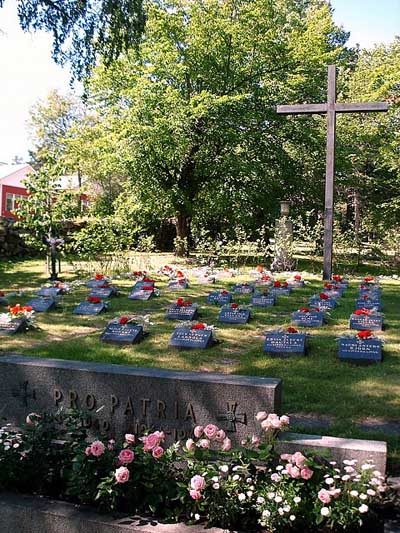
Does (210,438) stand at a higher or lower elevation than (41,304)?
higher

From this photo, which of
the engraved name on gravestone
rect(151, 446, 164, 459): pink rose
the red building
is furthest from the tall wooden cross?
the red building

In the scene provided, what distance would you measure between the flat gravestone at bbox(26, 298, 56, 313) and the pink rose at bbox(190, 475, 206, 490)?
21.7 ft

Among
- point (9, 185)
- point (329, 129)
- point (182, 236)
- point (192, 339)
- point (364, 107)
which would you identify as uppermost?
point (9, 185)

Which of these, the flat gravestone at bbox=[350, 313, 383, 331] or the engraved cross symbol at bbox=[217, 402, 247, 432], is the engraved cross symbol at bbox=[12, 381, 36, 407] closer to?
the engraved cross symbol at bbox=[217, 402, 247, 432]

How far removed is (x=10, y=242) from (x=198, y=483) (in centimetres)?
1592

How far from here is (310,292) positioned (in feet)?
33.8

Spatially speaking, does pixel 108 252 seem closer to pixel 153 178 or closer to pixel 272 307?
pixel 153 178

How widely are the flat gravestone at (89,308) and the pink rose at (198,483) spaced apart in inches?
236

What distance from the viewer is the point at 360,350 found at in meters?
6.03

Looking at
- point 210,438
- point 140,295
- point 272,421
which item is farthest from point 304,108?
point 210,438

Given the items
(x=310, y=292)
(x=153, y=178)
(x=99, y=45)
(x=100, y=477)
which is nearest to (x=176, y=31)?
(x=153, y=178)

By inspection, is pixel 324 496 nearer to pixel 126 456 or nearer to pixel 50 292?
pixel 126 456

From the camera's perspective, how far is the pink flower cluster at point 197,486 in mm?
2771

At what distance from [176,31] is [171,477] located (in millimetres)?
15184
